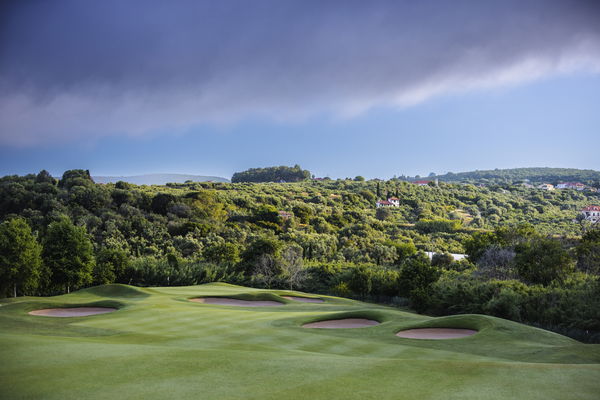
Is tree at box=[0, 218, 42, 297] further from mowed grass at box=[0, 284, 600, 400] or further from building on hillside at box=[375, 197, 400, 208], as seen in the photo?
building on hillside at box=[375, 197, 400, 208]

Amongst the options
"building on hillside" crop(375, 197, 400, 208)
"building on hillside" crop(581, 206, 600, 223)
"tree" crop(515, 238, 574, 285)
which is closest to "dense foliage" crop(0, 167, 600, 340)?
"tree" crop(515, 238, 574, 285)

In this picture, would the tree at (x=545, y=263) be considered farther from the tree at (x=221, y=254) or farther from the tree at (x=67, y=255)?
the tree at (x=67, y=255)

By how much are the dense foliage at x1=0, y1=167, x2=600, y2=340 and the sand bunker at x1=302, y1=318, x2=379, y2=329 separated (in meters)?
8.46

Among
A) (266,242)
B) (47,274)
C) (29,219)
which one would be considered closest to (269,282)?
(266,242)

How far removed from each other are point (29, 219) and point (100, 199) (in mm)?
10765

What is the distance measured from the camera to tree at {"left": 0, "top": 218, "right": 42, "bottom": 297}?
31.5m

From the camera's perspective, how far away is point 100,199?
210 ft

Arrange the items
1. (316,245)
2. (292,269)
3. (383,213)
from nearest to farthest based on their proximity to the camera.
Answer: (292,269)
(316,245)
(383,213)

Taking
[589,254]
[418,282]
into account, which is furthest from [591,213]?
[418,282]

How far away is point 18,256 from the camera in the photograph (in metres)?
31.7

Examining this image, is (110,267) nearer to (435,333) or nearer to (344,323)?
(344,323)

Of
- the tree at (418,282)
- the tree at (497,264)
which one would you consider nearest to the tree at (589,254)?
the tree at (497,264)

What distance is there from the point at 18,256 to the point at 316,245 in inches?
1472

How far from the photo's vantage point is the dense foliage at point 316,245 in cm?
3105
